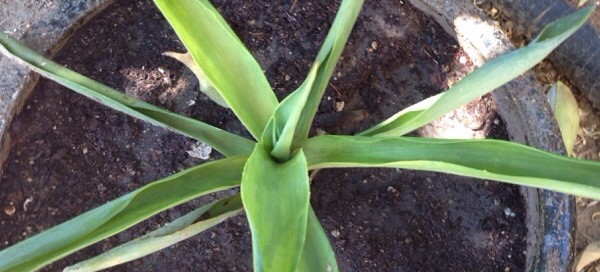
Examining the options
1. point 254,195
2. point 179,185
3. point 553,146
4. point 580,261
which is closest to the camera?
point 254,195

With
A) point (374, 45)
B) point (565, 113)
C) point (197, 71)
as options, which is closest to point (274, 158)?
point (197, 71)

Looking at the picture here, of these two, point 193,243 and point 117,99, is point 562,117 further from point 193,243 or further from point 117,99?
point 117,99

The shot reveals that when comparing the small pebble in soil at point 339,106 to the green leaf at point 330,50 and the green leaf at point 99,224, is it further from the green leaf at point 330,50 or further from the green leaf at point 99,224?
the green leaf at point 99,224

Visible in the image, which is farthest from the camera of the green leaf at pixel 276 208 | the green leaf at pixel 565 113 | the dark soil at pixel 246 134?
the green leaf at pixel 565 113

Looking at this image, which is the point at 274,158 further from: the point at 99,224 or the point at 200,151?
the point at 200,151

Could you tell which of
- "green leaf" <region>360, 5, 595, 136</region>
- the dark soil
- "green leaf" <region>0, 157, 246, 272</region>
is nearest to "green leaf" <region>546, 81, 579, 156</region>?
the dark soil

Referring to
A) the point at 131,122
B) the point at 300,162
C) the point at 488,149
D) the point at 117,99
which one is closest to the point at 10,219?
the point at 131,122

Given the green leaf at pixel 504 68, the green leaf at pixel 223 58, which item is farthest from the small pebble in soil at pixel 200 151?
the green leaf at pixel 504 68
